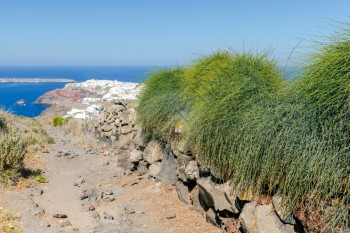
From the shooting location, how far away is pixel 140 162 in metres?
8.67

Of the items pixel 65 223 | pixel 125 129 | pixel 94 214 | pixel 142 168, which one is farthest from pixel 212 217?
pixel 125 129

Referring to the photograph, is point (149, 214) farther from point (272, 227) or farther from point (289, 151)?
point (289, 151)

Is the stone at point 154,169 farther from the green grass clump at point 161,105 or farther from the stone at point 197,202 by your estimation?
the stone at point 197,202

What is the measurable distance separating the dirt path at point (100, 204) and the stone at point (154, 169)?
187mm

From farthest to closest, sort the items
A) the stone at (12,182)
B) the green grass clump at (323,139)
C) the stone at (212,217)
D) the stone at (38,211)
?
1. the stone at (12,182)
2. the stone at (38,211)
3. the stone at (212,217)
4. the green grass clump at (323,139)

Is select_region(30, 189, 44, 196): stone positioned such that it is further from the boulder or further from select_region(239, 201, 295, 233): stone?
select_region(239, 201, 295, 233): stone

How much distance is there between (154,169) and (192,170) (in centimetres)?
196

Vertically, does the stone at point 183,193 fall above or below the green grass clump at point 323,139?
below

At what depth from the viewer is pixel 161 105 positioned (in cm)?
791

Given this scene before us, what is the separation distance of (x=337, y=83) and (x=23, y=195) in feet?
20.7

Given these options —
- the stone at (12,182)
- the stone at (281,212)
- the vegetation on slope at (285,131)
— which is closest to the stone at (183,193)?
the vegetation on slope at (285,131)

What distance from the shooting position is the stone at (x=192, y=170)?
5.91 meters

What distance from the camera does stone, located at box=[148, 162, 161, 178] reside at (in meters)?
7.67

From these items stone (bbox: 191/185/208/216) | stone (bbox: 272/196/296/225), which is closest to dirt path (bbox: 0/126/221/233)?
stone (bbox: 191/185/208/216)
